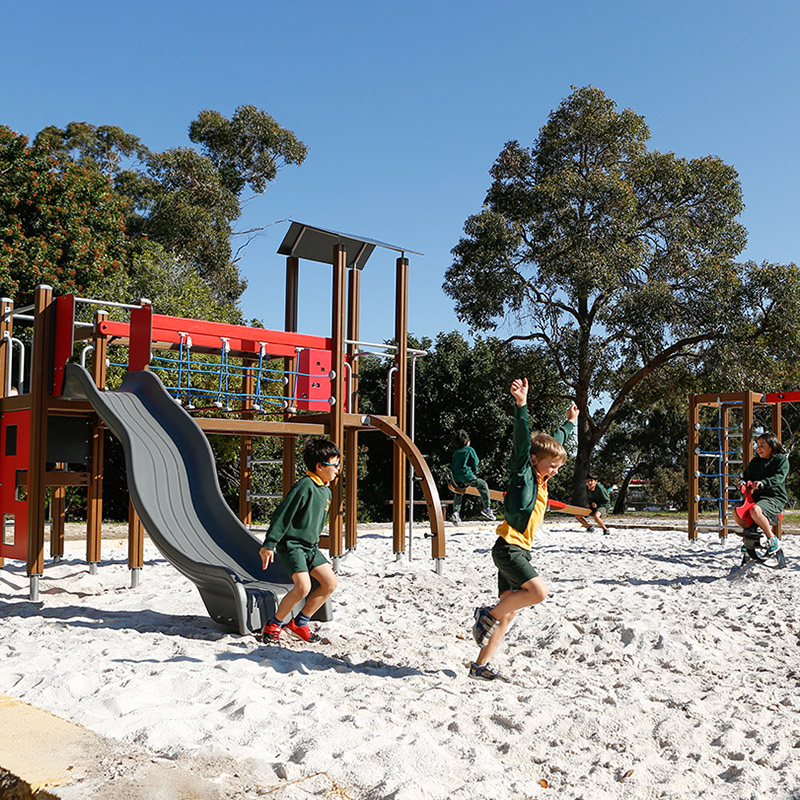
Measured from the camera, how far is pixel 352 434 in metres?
9.79

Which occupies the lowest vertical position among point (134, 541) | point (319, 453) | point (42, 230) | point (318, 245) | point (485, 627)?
point (485, 627)

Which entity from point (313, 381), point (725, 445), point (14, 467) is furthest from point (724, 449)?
point (14, 467)

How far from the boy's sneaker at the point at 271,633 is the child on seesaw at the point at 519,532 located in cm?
139

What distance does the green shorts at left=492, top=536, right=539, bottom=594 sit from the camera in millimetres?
4727

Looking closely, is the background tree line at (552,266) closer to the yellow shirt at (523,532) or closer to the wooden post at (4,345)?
the wooden post at (4,345)

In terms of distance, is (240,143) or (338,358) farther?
(240,143)

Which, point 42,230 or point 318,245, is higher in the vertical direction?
point 42,230

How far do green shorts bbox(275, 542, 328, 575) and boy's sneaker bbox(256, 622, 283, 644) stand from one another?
396 millimetres

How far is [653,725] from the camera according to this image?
3975mm

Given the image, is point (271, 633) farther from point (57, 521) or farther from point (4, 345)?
point (4, 345)

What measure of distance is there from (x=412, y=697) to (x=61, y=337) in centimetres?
474

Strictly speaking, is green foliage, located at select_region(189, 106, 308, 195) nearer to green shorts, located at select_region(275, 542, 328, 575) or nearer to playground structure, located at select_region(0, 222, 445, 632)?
playground structure, located at select_region(0, 222, 445, 632)

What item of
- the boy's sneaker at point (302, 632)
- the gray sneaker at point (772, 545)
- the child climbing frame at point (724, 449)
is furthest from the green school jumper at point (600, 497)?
the boy's sneaker at point (302, 632)

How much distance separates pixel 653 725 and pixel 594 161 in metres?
24.2
